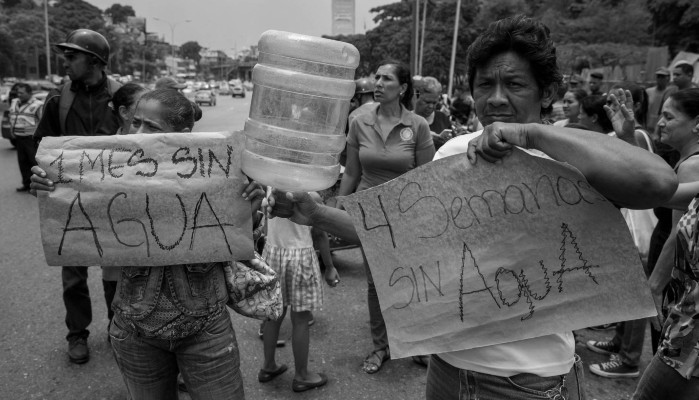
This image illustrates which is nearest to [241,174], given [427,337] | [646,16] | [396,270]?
[396,270]

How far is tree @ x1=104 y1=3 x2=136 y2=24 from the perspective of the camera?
134 m

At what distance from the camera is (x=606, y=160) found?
1.32 meters

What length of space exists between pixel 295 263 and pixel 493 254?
7.29 ft

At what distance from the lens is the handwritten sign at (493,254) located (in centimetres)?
151

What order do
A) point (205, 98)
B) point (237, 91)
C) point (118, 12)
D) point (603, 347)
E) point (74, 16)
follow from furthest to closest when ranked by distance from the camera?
point (118, 12) < point (74, 16) < point (237, 91) < point (205, 98) < point (603, 347)

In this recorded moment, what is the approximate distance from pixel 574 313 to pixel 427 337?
0.43m

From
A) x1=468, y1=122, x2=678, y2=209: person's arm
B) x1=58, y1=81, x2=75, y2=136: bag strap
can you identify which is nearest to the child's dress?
x1=58, y1=81, x2=75, y2=136: bag strap

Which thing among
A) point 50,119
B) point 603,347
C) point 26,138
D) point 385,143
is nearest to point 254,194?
point 385,143

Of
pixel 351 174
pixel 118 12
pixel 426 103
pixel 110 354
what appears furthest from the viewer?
pixel 118 12

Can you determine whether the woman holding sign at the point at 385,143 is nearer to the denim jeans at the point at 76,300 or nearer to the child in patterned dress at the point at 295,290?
the child in patterned dress at the point at 295,290

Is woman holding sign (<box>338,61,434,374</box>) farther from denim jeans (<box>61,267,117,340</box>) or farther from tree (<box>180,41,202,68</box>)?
tree (<box>180,41,202,68</box>)

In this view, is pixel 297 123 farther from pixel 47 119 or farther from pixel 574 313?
pixel 47 119

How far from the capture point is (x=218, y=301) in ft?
7.13

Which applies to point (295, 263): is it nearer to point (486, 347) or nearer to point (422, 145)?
point (422, 145)
